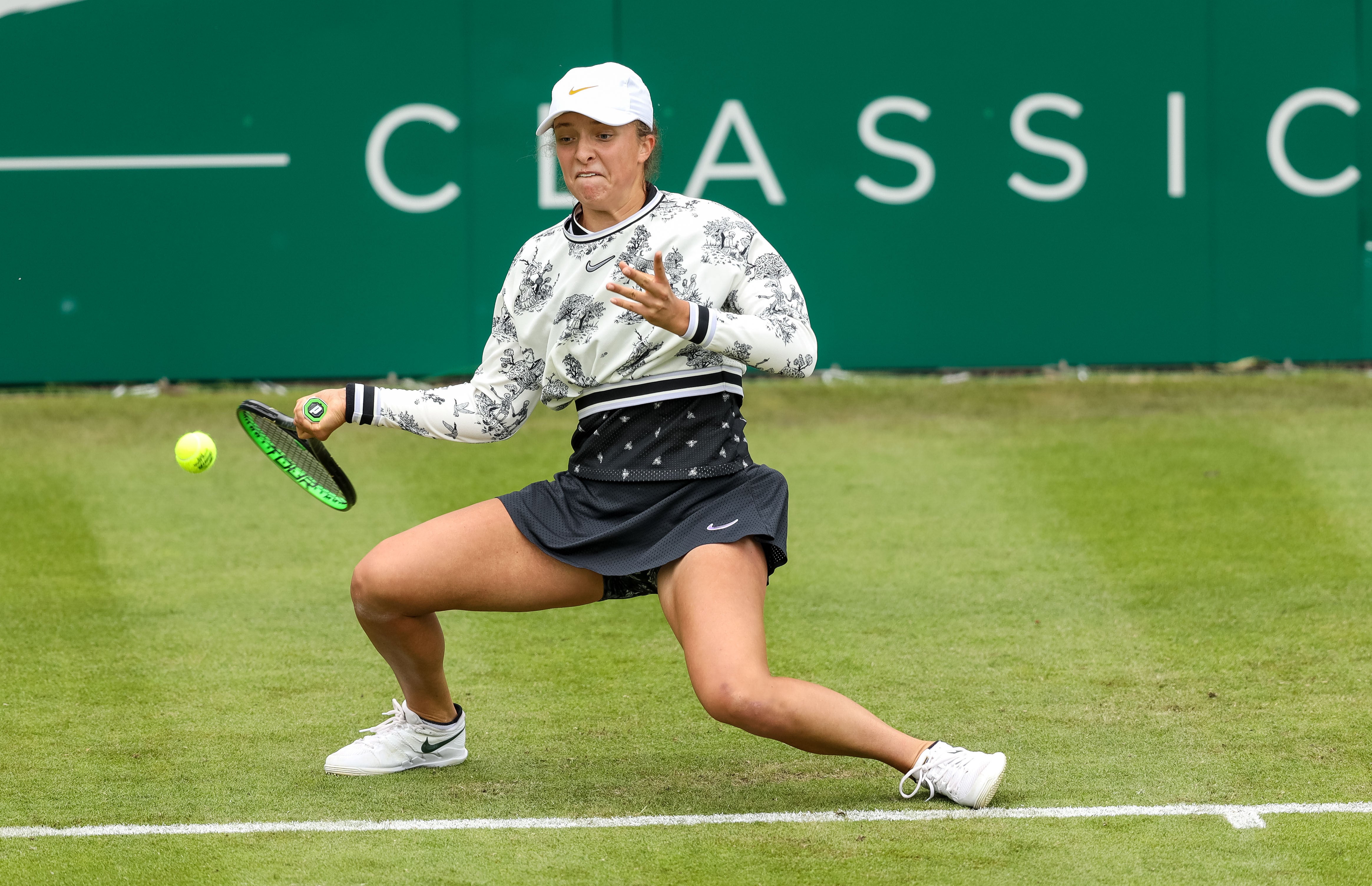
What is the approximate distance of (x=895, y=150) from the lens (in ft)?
30.4

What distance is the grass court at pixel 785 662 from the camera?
3.68 meters

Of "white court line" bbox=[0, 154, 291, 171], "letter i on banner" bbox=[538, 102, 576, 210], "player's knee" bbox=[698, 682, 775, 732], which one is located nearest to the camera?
"player's knee" bbox=[698, 682, 775, 732]

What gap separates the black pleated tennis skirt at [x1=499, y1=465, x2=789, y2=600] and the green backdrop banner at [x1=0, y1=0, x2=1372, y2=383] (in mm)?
5379

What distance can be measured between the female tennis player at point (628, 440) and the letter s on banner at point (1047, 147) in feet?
18.3

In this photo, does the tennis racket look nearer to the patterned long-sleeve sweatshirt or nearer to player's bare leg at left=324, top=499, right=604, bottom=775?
the patterned long-sleeve sweatshirt

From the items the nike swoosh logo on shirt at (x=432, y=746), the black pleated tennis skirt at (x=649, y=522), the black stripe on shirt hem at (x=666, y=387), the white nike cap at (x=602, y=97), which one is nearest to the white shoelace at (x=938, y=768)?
the black pleated tennis skirt at (x=649, y=522)

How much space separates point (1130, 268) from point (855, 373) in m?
1.59

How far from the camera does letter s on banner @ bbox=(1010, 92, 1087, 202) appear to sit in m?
9.24

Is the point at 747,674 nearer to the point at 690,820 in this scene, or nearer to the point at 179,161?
the point at 690,820

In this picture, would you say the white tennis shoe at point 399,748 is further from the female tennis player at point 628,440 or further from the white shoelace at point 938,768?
the white shoelace at point 938,768

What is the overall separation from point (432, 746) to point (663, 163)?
18.0 ft

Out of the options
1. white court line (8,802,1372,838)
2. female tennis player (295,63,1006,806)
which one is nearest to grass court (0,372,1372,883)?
white court line (8,802,1372,838)

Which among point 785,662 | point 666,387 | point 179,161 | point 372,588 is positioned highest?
point 666,387

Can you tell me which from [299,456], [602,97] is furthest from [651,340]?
[299,456]
